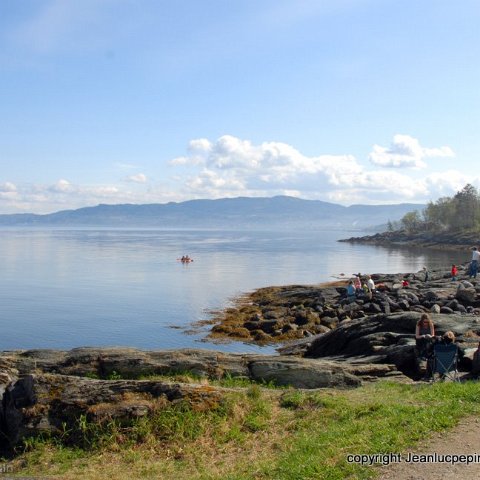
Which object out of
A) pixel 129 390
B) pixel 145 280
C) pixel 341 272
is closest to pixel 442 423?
pixel 129 390

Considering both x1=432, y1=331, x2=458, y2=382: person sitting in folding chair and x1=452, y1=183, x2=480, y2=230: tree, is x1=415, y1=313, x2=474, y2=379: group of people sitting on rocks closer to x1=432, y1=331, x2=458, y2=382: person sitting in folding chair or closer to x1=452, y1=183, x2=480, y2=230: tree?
x1=432, y1=331, x2=458, y2=382: person sitting in folding chair

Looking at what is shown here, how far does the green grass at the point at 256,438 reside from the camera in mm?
11023

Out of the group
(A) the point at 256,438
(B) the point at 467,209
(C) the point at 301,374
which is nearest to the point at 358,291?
(C) the point at 301,374

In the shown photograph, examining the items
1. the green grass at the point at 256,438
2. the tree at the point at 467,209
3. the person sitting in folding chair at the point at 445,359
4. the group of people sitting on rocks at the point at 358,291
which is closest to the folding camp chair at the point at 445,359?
the person sitting in folding chair at the point at 445,359

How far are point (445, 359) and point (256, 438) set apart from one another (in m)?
8.88

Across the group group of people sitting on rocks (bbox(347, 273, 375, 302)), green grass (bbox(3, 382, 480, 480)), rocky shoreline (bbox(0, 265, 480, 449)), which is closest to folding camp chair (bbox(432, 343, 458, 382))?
rocky shoreline (bbox(0, 265, 480, 449))

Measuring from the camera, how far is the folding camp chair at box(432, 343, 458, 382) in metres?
18.4

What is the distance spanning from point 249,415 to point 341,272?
261ft

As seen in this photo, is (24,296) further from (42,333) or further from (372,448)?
(372,448)

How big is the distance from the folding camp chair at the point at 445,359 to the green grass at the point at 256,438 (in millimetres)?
3523

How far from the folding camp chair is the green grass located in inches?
139

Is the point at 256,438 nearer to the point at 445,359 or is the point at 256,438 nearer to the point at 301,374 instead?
the point at 301,374

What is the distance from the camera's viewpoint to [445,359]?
18531 mm

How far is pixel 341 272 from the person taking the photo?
91188 mm
